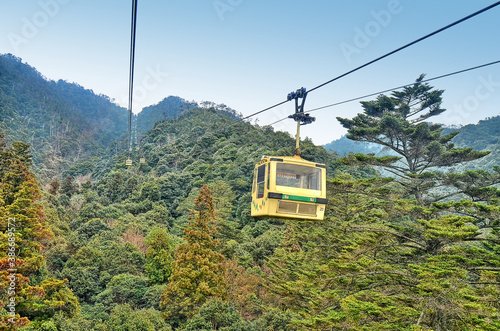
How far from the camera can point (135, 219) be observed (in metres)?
41.9

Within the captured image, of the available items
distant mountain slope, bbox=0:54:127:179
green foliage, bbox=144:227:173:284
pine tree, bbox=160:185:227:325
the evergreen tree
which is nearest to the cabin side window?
the evergreen tree

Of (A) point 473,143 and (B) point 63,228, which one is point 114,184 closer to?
(B) point 63,228

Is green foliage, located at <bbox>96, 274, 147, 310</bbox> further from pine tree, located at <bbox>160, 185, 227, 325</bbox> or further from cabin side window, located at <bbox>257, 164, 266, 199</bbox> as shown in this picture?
cabin side window, located at <bbox>257, 164, 266, 199</bbox>

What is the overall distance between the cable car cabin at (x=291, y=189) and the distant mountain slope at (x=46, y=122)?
78.5m

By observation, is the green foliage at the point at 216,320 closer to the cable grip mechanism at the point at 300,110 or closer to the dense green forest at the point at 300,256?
the dense green forest at the point at 300,256

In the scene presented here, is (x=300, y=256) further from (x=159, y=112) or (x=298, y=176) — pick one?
(x=159, y=112)

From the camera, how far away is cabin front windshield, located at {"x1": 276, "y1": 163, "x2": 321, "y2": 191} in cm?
1030

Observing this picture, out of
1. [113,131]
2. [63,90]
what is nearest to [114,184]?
[113,131]

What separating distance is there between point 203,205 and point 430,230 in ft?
51.9

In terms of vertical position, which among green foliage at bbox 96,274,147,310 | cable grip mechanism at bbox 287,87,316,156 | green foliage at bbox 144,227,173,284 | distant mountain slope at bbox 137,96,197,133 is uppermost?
distant mountain slope at bbox 137,96,197,133

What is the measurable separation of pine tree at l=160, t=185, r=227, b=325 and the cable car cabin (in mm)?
13474

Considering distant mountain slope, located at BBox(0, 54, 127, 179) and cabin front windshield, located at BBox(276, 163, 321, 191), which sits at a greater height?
distant mountain slope, located at BBox(0, 54, 127, 179)

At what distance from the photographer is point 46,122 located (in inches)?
4658

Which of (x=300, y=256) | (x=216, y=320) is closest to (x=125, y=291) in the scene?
(x=216, y=320)
